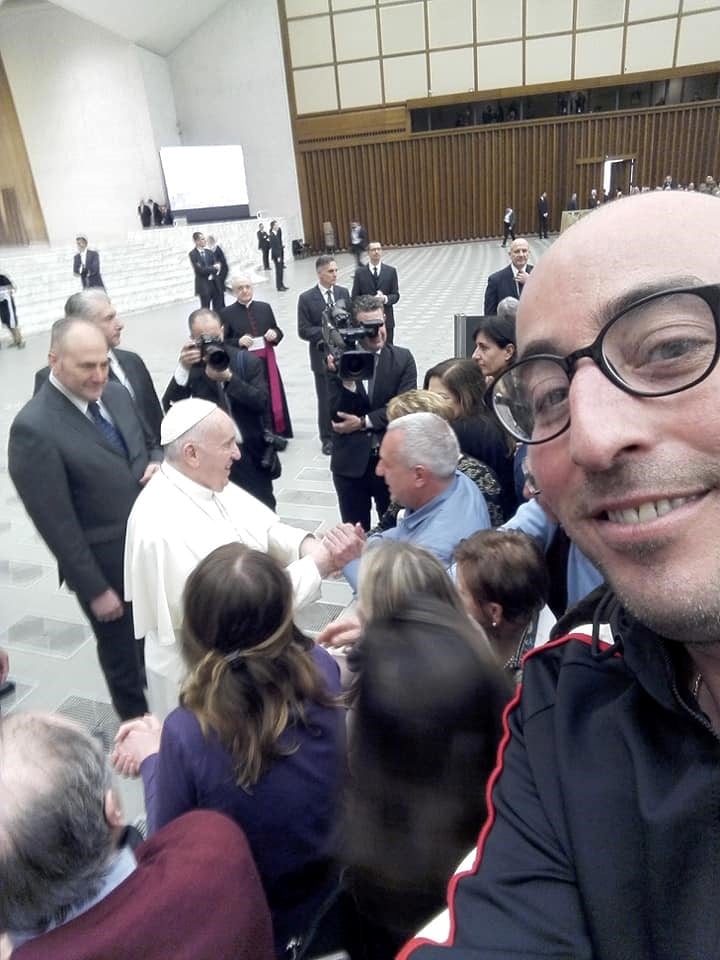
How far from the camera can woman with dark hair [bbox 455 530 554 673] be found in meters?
1.59

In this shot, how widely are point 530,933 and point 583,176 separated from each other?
78.7 ft

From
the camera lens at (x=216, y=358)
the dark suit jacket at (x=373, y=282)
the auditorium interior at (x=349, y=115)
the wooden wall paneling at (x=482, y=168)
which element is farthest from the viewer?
the wooden wall paneling at (x=482, y=168)

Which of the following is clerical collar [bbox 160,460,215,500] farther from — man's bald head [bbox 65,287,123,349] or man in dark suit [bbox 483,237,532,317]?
man in dark suit [bbox 483,237,532,317]

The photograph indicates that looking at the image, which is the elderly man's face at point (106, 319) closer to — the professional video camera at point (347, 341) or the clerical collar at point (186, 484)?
the professional video camera at point (347, 341)

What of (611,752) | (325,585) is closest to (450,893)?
(611,752)

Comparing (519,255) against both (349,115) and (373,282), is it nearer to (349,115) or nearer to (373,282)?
(373,282)

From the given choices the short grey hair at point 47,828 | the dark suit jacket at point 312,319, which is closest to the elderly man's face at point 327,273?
the dark suit jacket at point 312,319

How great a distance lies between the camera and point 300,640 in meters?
1.42

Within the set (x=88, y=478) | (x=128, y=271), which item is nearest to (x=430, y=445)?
(x=88, y=478)

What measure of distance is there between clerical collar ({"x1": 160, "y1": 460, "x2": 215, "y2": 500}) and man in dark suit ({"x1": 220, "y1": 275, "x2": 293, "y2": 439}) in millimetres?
3018

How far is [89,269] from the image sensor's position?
12969 mm

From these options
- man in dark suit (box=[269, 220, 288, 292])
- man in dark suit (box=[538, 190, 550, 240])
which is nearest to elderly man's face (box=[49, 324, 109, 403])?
man in dark suit (box=[269, 220, 288, 292])

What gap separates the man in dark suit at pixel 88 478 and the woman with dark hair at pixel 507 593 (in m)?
1.48

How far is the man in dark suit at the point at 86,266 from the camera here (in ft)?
42.4
